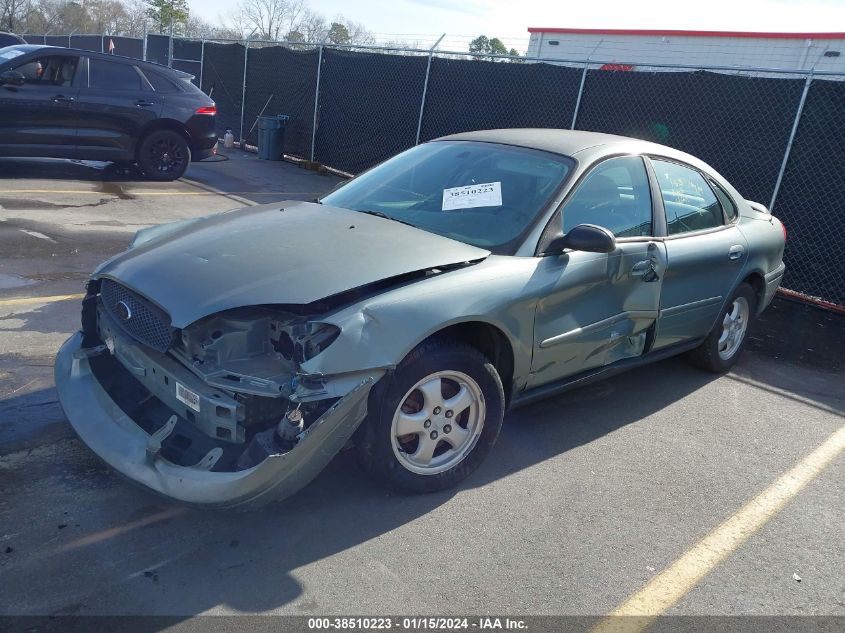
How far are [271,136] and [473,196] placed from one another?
39.1ft

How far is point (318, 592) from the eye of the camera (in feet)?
9.39

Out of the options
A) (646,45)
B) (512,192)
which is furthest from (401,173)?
(646,45)

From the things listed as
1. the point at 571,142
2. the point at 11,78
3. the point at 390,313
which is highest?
the point at 571,142

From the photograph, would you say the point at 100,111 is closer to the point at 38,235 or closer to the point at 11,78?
the point at 11,78

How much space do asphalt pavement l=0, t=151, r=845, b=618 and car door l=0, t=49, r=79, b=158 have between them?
5.85m

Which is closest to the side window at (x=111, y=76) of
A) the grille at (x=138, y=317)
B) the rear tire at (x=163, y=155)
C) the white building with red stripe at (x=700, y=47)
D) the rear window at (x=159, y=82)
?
the rear window at (x=159, y=82)

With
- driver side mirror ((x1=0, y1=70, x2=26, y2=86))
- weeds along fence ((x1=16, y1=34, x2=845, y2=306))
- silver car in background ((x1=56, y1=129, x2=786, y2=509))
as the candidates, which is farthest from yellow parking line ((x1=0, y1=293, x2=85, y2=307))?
weeds along fence ((x1=16, y1=34, x2=845, y2=306))

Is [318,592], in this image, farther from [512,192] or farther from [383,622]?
[512,192]

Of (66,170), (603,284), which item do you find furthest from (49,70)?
(603,284)

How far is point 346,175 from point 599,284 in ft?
35.4

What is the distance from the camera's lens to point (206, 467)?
9.70ft

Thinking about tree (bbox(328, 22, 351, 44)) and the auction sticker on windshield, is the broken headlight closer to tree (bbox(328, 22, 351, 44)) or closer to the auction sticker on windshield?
the auction sticker on windshield

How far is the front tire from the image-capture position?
A: 10.7 feet

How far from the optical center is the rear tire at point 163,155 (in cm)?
1130
